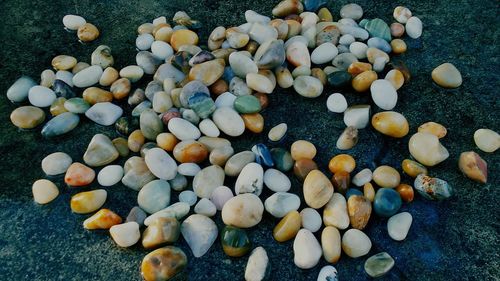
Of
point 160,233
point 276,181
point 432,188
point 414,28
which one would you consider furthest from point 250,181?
point 414,28

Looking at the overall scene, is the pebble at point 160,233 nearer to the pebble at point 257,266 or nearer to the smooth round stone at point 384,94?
the pebble at point 257,266

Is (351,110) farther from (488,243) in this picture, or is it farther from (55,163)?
(55,163)

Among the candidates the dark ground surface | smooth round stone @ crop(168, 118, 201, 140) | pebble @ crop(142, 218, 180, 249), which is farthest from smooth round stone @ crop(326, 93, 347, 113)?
pebble @ crop(142, 218, 180, 249)

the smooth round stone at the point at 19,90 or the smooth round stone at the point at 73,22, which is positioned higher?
the smooth round stone at the point at 73,22

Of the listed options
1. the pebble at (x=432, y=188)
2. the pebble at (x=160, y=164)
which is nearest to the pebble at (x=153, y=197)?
the pebble at (x=160, y=164)

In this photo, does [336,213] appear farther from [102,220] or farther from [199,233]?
[102,220]

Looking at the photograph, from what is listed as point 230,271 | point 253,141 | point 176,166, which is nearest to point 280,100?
point 253,141

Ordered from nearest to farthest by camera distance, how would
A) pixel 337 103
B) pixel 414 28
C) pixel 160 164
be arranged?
pixel 160 164 → pixel 337 103 → pixel 414 28
